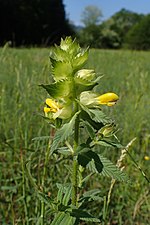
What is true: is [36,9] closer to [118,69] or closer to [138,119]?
[118,69]

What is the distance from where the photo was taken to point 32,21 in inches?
939

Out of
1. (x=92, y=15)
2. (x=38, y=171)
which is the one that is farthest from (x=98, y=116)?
(x=92, y=15)

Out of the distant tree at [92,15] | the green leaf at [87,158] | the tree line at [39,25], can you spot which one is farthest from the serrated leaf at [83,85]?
the distant tree at [92,15]

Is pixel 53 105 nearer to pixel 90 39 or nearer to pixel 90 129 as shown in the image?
pixel 90 129

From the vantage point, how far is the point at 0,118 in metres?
1.75

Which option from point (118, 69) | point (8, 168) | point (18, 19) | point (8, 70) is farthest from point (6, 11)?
point (8, 168)

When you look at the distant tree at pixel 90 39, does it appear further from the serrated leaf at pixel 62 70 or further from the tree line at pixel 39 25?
the tree line at pixel 39 25

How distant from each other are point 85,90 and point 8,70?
2.19m

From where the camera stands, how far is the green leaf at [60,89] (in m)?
0.64

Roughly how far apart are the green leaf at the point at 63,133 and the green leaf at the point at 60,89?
0.15 feet

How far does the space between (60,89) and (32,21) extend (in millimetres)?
24090

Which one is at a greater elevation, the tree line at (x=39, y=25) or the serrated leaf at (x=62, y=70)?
the tree line at (x=39, y=25)

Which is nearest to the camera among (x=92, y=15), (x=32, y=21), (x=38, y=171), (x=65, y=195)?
(x=65, y=195)

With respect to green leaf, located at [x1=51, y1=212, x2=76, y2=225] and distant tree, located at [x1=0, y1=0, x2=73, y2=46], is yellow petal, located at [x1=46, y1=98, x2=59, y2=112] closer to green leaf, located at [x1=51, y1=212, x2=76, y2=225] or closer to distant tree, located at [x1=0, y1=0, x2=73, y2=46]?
green leaf, located at [x1=51, y1=212, x2=76, y2=225]
